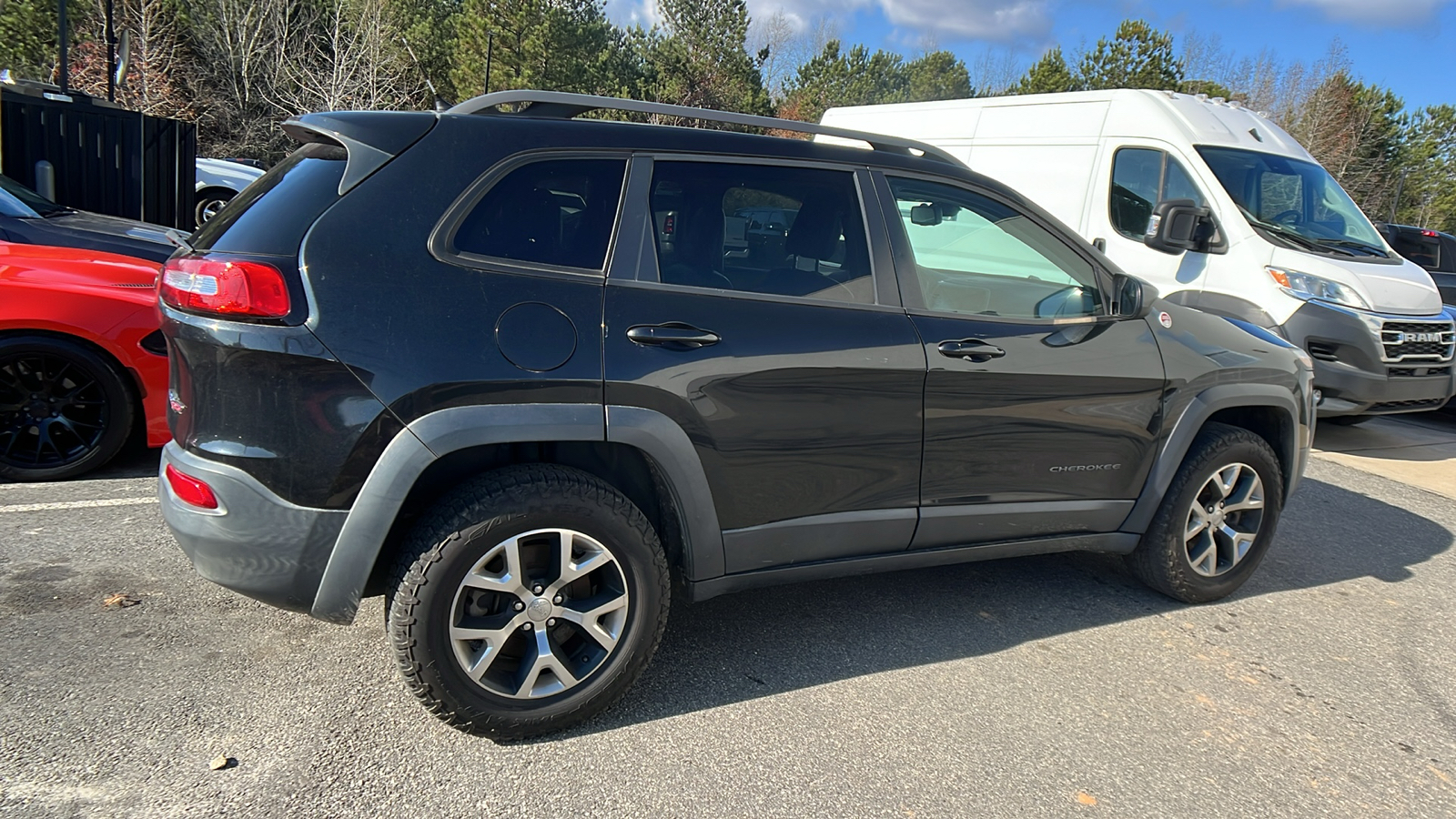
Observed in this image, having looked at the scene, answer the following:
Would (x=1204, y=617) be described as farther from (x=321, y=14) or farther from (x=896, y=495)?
(x=321, y=14)

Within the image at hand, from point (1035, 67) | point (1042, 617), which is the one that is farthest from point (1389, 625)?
point (1035, 67)

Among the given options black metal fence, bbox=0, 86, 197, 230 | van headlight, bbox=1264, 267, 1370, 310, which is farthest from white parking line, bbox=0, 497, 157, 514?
van headlight, bbox=1264, 267, 1370, 310

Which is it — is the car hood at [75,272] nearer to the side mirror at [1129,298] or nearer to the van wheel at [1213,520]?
the side mirror at [1129,298]

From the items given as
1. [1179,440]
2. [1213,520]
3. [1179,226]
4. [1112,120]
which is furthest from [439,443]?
[1112,120]

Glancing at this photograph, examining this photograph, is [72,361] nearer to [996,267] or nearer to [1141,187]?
[996,267]

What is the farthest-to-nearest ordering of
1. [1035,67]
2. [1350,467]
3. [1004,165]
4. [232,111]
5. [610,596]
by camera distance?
[1035,67] < [232,111] < [1004,165] < [1350,467] < [610,596]

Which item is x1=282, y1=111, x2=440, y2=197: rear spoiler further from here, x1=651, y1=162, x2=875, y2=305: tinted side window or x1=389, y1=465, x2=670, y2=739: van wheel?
x1=389, y1=465, x2=670, y2=739: van wheel

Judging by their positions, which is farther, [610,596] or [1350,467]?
[1350,467]

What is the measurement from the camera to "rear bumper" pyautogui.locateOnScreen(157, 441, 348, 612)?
8.15 feet

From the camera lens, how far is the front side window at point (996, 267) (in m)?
3.34

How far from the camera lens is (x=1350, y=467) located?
267 inches

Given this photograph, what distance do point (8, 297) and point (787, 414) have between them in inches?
156

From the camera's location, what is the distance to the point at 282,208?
2.58 m

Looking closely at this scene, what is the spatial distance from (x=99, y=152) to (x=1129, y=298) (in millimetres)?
9236
